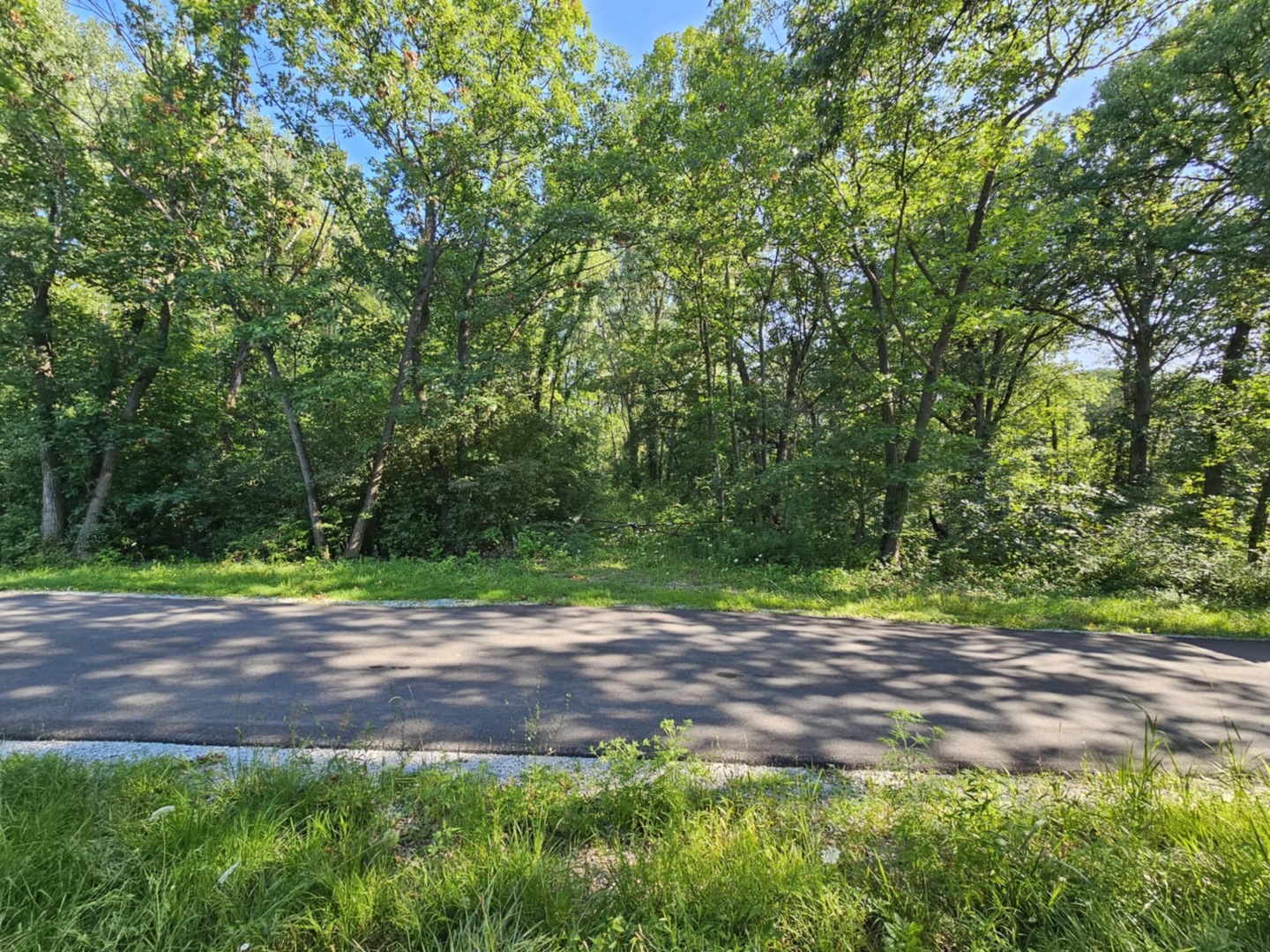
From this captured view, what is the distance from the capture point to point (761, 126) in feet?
34.2

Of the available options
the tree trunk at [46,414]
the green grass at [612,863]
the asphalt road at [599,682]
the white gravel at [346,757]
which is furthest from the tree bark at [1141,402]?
the tree trunk at [46,414]

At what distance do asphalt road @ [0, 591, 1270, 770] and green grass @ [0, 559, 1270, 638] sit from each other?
2.08 feet

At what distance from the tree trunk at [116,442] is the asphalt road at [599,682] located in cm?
651

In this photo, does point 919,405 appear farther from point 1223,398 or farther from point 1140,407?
point 1140,407

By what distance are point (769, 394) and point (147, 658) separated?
1337 centimetres

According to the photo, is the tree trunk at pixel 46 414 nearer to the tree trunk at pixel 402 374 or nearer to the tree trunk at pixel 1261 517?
the tree trunk at pixel 402 374

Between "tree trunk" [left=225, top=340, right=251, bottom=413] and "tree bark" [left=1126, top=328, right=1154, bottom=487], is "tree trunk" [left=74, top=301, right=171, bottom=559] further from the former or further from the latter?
"tree bark" [left=1126, top=328, right=1154, bottom=487]

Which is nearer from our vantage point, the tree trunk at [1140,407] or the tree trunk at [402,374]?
the tree trunk at [402,374]

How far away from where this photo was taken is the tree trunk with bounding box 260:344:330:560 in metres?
9.99

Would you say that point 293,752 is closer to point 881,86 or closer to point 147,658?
point 147,658

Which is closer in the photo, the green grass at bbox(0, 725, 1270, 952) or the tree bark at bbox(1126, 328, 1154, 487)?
the green grass at bbox(0, 725, 1270, 952)

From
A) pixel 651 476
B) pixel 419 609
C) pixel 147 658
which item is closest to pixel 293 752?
pixel 147 658

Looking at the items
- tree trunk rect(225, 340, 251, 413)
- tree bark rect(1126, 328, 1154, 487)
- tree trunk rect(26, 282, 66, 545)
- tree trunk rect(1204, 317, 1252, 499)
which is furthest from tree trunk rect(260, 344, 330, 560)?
tree bark rect(1126, 328, 1154, 487)

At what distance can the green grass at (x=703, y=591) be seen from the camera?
6535mm
